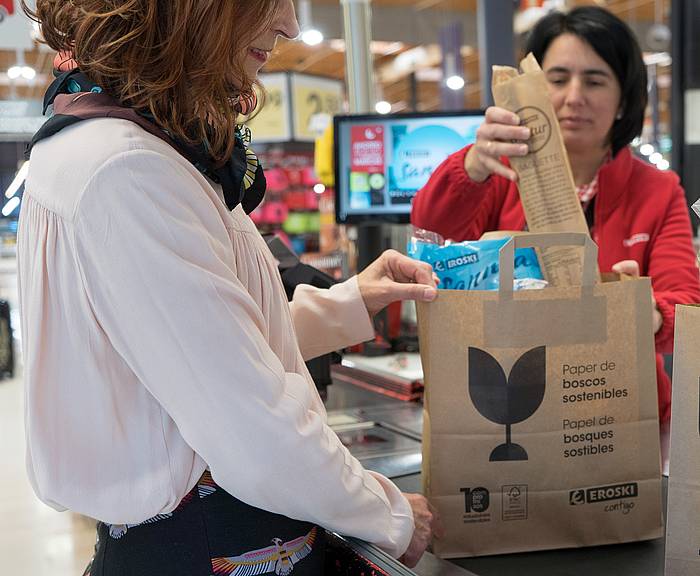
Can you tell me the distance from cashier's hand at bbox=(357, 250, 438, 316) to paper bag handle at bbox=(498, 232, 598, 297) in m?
0.10

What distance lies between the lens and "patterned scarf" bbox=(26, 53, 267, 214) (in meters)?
0.92

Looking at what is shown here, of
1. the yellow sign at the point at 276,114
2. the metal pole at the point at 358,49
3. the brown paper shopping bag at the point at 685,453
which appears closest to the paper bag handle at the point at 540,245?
the brown paper shopping bag at the point at 685,453

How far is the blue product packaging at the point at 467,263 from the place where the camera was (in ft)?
4.23

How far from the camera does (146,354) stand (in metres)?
0.87

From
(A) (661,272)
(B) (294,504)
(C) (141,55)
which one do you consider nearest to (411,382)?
(A) (661,272)

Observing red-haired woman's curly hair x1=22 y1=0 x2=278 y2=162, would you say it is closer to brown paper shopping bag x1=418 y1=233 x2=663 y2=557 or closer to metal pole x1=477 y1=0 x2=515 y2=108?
brown paper shopping bag x1=418 y1=233 x2=663 y2=557

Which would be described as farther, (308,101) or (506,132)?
(308,101)

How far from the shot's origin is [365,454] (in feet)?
5.76

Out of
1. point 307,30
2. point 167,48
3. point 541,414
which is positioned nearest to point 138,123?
point 167,48

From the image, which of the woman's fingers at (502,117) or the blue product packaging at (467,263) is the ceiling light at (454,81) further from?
the blue product packaging at (467,263)

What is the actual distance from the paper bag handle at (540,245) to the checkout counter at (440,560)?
41 centimetres

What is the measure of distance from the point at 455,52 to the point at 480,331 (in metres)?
12.2

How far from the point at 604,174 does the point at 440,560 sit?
3.47ft

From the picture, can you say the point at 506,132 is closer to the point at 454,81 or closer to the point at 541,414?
the point at 541,414
